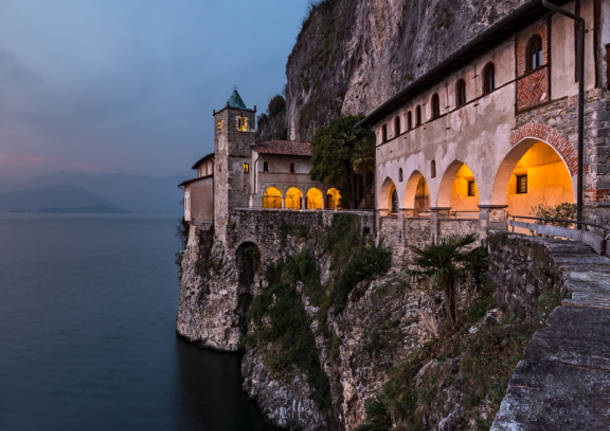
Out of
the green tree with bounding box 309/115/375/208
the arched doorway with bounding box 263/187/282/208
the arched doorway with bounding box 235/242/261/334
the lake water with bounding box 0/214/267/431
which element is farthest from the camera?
the arched doorway with bounding box 263/187/282/208

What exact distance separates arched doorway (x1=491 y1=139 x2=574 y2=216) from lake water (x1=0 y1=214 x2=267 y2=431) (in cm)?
1706

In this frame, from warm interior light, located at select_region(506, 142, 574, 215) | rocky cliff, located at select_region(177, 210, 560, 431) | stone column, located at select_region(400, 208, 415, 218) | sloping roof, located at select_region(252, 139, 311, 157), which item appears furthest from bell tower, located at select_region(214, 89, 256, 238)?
warm interior light, located at select_region(506, 142, 574, 215)

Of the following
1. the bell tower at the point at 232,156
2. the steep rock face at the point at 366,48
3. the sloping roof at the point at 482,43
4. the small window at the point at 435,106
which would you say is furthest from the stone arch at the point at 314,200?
the small window at the point at 435,106

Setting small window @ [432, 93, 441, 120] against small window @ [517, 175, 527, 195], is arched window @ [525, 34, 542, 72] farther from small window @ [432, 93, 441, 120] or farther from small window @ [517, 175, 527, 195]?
small window @ [517, 175, 527, 195]

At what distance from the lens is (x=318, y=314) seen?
20.1 metres

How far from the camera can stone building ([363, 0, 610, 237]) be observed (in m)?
8.70

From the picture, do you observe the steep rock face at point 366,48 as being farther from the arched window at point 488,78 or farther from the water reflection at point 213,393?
the water reflection at point 213,393

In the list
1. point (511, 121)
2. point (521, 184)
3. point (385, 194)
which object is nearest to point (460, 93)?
point (511, 121)

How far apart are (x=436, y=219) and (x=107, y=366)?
25188mm

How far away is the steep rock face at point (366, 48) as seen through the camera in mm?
23516

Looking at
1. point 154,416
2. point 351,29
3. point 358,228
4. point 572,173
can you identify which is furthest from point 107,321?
point 351,29

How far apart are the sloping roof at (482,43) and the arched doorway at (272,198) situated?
64.3 feet

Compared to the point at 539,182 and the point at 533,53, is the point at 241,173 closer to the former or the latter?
the point at 539,182

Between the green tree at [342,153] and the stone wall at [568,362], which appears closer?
the stone wall at [568,362]
